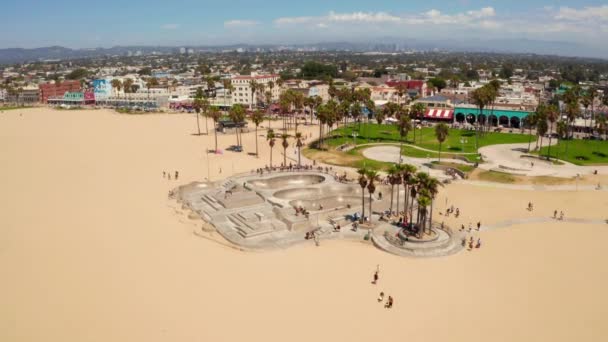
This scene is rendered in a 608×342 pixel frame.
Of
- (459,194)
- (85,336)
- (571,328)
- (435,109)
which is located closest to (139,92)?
(435,109)

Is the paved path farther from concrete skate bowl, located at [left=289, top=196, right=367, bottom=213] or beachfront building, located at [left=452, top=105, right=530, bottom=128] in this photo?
beachfront building, located at [left=452, top=105, right=530, bottom=128]

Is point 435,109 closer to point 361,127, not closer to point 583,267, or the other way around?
point 361,127

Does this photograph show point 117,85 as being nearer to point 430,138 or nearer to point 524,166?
point 430,138

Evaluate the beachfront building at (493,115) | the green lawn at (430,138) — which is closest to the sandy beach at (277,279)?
the green lawn at (430,138)

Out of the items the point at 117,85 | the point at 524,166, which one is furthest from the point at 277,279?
the point at 117,85

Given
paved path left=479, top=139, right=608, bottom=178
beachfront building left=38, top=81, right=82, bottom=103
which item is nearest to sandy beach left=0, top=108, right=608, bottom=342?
paved path left=479, top=139, right=608, bottom=178

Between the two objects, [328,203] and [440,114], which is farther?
[440,114]
